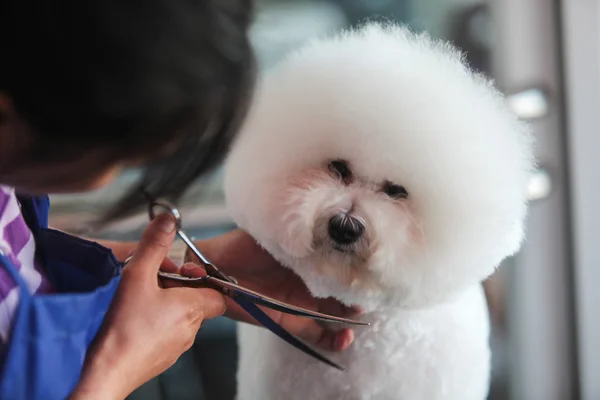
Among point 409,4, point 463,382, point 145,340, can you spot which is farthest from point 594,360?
point 145,340

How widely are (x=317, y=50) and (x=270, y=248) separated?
21 cm

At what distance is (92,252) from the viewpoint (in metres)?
0.50

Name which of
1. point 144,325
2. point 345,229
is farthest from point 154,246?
point 345,229

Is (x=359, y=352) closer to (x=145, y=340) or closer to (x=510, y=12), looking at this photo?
(x=145, y=340)

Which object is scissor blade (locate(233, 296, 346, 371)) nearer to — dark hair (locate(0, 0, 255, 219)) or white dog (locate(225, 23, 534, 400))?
white dog (locate(225, 23, 534, 400))

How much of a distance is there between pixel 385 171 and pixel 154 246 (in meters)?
0.23

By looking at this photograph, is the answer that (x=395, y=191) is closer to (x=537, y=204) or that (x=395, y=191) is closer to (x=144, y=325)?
(x=144, y=325)

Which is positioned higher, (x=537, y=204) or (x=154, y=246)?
(x=537, y=204)

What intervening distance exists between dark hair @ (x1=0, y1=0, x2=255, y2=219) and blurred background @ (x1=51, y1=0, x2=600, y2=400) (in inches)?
26.9

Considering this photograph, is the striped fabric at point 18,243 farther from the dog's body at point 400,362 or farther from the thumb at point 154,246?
the dog's body at point 400,362

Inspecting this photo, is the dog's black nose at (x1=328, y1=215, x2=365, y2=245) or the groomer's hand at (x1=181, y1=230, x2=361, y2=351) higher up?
the dog's black nose at (x1=328, y1=215, x2=365, y2=245)

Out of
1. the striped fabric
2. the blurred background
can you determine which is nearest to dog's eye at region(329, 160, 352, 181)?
the striped fabric

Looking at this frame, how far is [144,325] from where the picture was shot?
0.49 metres

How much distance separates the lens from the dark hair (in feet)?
1.01
